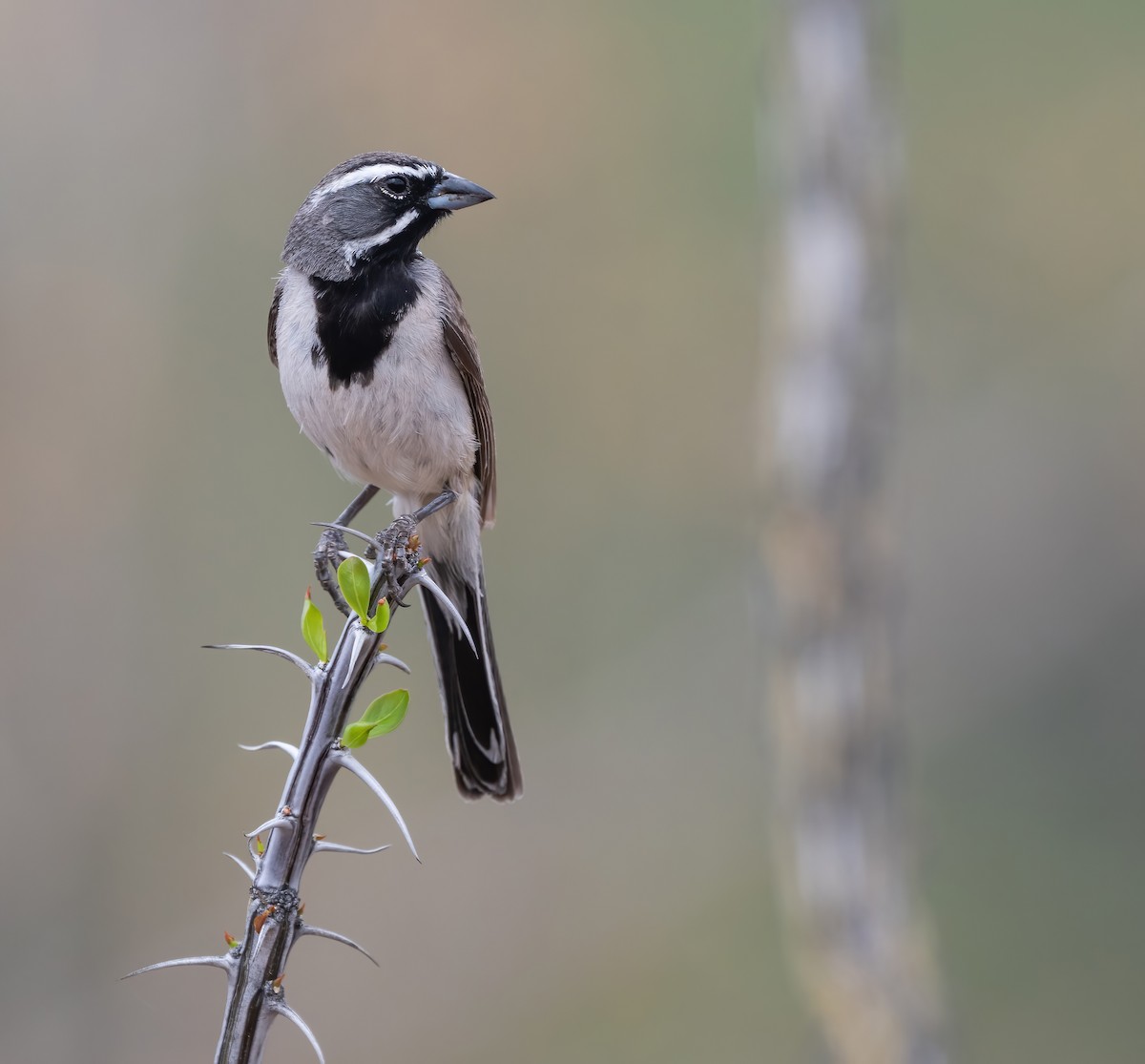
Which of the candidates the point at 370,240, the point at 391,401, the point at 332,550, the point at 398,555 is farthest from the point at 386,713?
the point at 370,240

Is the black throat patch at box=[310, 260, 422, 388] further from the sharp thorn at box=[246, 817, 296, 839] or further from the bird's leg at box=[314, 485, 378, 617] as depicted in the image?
the sharp thorn at box=[246, 817, 296, 839]

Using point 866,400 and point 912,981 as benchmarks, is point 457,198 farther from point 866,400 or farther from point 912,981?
point 912,981

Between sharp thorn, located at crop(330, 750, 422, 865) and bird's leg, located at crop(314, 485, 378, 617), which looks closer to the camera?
sharp thorn, located at crop(330, 750, 422, 865)

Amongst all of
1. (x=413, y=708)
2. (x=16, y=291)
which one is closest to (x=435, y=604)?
(x=413, y=708)

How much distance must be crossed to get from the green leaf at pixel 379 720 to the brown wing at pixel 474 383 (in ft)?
7.24

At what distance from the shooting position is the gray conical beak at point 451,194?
170 inches

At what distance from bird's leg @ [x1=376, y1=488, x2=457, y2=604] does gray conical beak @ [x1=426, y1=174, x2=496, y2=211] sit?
90 centimetres

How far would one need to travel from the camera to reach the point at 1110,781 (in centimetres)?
1002

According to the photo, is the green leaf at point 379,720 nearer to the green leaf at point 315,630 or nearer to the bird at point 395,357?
the green leaf at point 315,630

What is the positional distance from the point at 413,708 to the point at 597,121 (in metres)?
4.33

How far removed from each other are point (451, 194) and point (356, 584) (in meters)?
2.05

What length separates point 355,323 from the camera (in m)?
4.22

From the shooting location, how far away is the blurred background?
869cm

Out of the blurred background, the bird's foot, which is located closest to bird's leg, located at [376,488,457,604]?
the bird's foot
